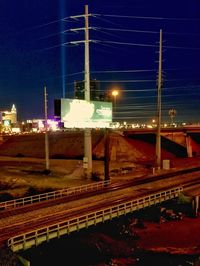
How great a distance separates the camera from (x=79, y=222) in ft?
88.2

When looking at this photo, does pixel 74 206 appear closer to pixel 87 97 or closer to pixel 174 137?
pixel 87 97

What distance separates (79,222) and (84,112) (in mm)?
23426

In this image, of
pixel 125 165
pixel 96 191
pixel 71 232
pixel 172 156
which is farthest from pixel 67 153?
pixel 71 232

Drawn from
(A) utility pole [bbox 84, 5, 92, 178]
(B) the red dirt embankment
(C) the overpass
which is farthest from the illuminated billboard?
(C) the overpass

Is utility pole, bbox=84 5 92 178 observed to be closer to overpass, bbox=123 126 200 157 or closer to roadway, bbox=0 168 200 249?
roadway, bbox=0 168 200 249

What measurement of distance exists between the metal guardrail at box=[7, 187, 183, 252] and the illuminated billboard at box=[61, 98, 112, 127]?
633 inches

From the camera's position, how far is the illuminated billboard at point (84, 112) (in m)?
46.5

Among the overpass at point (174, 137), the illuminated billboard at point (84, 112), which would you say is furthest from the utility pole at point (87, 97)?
the overpass at point (174, 137)

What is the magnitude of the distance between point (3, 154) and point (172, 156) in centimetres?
3729

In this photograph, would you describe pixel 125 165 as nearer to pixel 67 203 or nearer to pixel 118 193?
pixel 118 193

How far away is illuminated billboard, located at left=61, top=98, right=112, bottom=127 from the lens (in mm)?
46531

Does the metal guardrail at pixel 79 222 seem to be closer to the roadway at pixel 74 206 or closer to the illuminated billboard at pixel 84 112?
the roadway at pixel 74 206

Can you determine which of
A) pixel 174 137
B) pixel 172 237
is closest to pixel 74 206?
pixel 172 237

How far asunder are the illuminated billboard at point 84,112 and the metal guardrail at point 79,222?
1609 cm
